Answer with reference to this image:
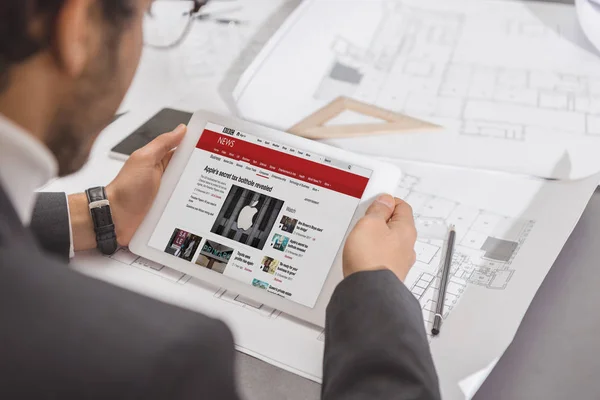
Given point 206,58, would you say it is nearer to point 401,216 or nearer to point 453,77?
point 453,77

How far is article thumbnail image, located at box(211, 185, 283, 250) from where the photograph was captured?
2.38 ft

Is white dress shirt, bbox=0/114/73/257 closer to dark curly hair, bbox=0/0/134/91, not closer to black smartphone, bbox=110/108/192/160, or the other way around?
dark curly hair, bbox=0/0/134/91

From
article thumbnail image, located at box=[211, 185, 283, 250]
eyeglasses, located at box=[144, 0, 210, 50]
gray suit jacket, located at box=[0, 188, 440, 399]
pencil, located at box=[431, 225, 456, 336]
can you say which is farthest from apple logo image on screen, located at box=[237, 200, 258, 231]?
eyeglasses, located at box=[144, 0, 210, 50]

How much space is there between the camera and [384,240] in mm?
675

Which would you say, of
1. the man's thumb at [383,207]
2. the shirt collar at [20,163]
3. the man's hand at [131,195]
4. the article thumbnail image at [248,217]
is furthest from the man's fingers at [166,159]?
the shirt collar at [20,163]

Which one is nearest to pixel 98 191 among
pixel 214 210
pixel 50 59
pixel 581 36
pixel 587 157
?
pixel 214 210

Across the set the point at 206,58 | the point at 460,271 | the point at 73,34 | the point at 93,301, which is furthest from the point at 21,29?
the point at 206,58

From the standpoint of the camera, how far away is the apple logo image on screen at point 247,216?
73 centimetres

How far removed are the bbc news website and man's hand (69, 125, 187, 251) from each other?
3 centimetres

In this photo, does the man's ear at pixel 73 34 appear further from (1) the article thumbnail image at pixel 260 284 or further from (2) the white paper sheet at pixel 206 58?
Answer: (2) the white paper sheet at pixel 206 58

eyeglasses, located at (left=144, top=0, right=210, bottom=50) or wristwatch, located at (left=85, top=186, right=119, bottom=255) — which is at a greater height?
eyeglasses, located at (left=144, top=0, right=210, bottom=50)

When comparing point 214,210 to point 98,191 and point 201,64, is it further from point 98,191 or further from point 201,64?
point 201,64

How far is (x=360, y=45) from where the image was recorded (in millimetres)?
1093

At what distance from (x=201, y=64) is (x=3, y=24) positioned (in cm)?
73
